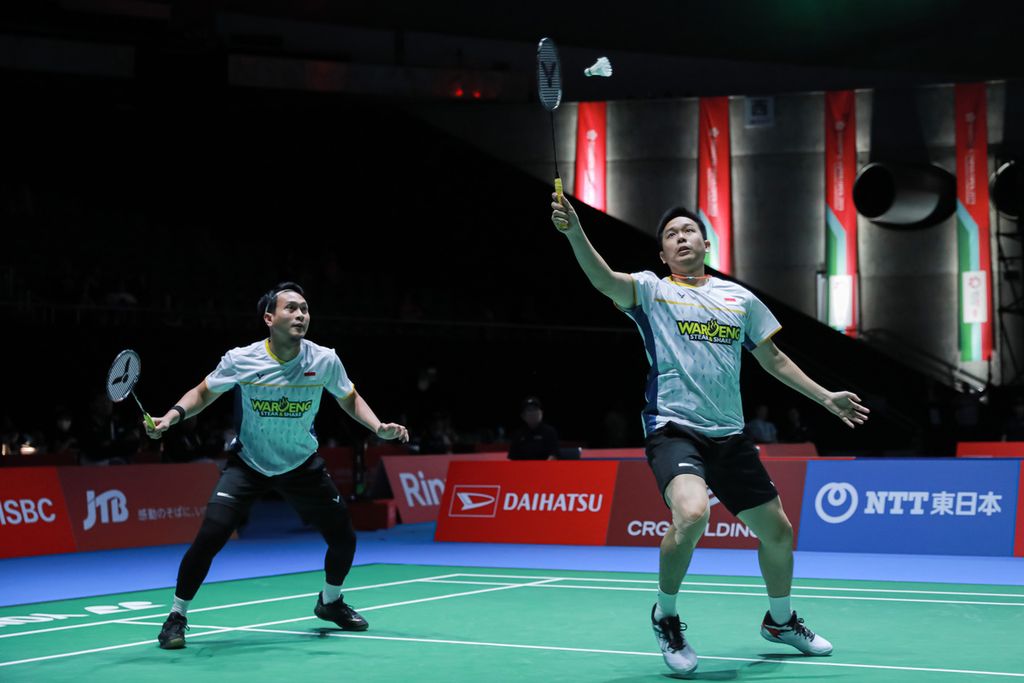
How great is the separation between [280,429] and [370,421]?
0.54m

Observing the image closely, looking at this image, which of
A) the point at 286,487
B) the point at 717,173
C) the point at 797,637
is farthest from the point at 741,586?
the point at 717,173

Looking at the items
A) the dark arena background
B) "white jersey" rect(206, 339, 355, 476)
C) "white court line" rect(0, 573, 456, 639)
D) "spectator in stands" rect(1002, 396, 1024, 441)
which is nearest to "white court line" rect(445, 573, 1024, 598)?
"white court line" rect(0, 573, 456, 639)

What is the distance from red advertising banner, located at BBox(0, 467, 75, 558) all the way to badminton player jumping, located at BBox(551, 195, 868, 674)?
356 inches

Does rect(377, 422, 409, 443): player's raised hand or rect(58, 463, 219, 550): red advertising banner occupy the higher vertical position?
rect(377, 422, 409, 443): player's raised hand

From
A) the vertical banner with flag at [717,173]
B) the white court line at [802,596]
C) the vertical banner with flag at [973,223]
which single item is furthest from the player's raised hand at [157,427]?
the vertical banner with flag at [973,223]

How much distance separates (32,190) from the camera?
2628cm

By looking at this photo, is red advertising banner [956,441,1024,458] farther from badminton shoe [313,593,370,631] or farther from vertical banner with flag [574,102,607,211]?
vertical banner with flag [574,102,607,211]

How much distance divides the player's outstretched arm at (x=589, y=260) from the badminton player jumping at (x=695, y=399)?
0.01 metres

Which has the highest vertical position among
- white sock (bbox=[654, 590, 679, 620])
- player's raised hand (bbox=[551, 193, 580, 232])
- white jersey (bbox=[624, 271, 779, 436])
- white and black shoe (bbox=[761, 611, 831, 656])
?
player's raised hand (bbox=[551, 193, 580, 232])

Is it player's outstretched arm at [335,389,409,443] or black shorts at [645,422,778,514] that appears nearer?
black shorts at [645,422,778,514]

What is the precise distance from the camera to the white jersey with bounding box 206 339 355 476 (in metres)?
7.70

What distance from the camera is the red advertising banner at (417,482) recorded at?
1741 centimetres

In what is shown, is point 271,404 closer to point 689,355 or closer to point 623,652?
point 623,652

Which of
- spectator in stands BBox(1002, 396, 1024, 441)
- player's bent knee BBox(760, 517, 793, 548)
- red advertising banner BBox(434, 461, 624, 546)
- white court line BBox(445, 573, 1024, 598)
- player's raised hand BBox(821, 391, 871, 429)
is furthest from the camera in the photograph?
spectator in stands BBox(1002, 396, 1024, 441)
